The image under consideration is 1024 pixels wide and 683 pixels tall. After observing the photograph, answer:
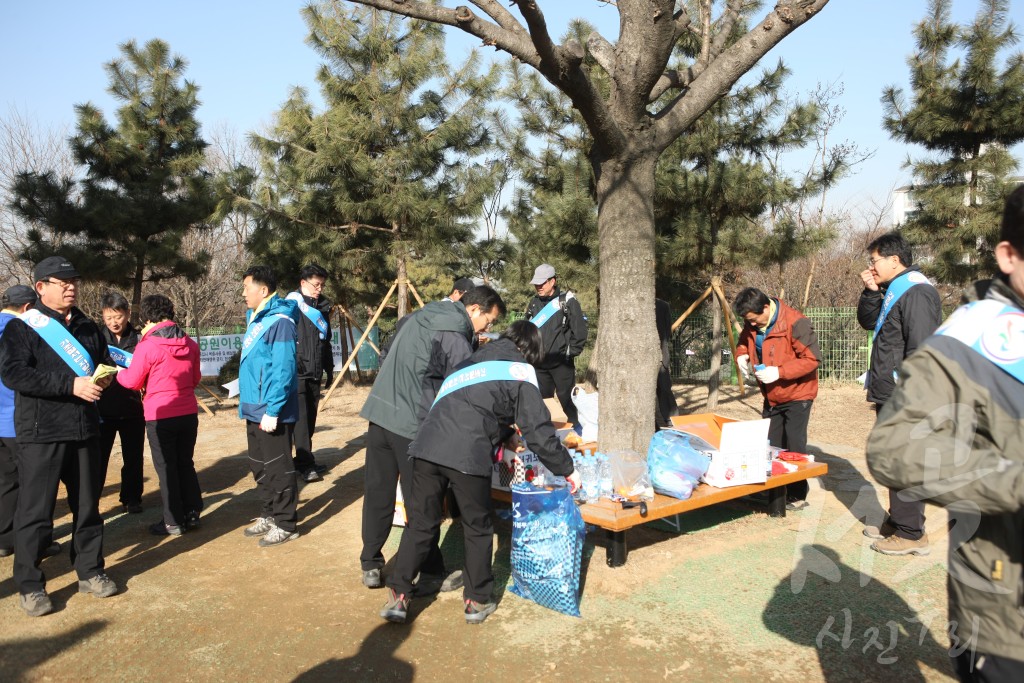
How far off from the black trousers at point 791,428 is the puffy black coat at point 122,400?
521 cm

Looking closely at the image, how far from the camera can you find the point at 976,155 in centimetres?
1372

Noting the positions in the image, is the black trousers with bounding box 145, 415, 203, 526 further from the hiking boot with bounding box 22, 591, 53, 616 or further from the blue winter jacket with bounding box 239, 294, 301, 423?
the hiking boot with bounding box 22, 591, 53, 616

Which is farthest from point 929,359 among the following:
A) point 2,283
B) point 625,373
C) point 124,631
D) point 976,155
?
point 2,283

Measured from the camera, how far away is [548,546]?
4.29 metres

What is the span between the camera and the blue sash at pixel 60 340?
4.56 m

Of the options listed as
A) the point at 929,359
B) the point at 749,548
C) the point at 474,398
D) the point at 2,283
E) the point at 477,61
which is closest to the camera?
the point at 929,359

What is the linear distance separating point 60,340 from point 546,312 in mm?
4338

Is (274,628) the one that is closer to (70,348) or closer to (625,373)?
(70,348)

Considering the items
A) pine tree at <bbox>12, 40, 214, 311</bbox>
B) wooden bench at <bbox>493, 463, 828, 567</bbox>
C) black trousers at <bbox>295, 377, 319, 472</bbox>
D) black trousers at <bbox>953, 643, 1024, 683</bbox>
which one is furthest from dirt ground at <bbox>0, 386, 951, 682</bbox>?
pine tree at <bbox>12, 40, 214, 311</bbox>

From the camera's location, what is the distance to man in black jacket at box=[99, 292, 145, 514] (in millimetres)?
6363

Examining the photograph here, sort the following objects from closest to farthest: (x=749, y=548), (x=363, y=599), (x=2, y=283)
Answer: (x=363, y=599), (x=749, y=548), (x=2, y=283)

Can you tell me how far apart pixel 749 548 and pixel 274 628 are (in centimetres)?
306

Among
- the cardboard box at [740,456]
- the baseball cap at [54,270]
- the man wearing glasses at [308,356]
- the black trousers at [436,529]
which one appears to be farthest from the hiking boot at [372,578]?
the man wearing glasses at [308,356]

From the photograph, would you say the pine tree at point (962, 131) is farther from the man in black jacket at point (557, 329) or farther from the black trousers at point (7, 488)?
the black trousers at point (7, 488)
